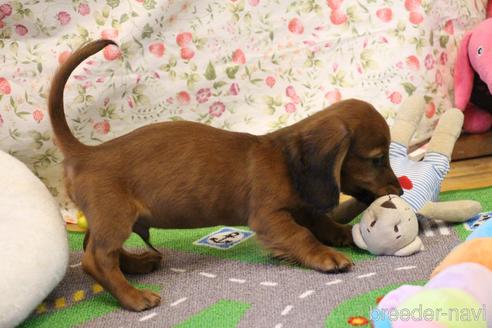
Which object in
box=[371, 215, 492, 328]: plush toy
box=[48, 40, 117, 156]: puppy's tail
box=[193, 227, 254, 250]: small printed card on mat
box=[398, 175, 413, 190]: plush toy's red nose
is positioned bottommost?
box=[193, 227, 254, 250]: small printed card on mat

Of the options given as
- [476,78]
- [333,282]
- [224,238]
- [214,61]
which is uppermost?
[214,61]

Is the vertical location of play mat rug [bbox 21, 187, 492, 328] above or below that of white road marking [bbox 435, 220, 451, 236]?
above

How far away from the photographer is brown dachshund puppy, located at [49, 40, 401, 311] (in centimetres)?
183

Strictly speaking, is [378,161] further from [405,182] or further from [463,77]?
[463,77]

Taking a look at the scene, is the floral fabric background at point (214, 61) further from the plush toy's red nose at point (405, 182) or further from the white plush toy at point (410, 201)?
the plush toy's red nose at point (405, 182)

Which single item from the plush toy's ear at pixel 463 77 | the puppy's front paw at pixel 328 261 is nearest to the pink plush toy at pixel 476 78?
the plush toy's ear at pixel 463 77

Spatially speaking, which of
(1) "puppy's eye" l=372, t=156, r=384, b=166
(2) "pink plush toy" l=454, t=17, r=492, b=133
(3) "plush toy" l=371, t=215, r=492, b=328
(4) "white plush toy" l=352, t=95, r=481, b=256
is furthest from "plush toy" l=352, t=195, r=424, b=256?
(2) "pink plush toy" l=454, t=17, r=492, b=133

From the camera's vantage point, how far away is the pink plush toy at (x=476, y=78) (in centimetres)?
304

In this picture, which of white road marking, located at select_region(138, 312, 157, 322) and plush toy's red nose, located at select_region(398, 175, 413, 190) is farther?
plush toy's red nose, located at select_region(398, 175, 413, 190)

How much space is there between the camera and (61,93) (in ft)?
6.02

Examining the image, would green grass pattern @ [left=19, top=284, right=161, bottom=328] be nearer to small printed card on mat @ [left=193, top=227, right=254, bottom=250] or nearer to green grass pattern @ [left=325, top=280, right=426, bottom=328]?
small printed card on mat @ [left=193, top=227, right=254, bottom=250]

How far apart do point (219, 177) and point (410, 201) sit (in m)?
0.66

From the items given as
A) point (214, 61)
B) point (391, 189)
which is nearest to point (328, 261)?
point (391, 189)

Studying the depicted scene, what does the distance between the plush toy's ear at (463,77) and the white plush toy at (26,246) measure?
197cm
